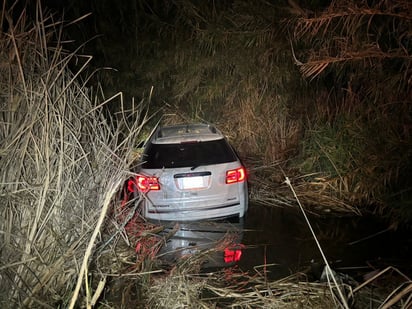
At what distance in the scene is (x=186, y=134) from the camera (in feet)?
20.4

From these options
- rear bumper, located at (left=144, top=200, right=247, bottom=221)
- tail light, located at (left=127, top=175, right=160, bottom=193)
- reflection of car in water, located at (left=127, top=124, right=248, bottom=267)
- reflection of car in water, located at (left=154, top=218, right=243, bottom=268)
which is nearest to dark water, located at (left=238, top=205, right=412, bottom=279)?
reflection of car in water, located at (left=154, top=218, right=243, bottom=268)

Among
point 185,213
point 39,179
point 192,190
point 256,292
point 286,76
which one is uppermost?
point 39,179

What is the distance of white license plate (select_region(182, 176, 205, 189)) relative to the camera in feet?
18.4

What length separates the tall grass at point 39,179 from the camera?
338 centimetres

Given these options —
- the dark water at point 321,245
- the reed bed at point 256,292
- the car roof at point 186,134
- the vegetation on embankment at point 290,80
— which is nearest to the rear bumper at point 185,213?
the dark water at point 321,245

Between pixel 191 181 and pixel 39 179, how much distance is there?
2.37 m

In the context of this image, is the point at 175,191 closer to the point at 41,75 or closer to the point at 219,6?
the point at 41,75

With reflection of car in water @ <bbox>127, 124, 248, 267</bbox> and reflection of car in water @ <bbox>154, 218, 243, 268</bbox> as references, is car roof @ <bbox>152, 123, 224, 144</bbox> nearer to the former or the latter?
reflection of car in water @ <bbox>127, 124, 248, 267</bbox>

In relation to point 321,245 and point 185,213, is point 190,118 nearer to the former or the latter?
point 185,213

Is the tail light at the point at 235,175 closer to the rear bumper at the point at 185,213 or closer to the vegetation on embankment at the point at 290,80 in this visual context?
the rear bumper at the point at 185,213

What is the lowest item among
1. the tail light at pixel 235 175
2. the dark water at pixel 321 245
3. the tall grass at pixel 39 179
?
the dark water at pixel 321 245

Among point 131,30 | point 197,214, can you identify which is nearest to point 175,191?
point 197,214

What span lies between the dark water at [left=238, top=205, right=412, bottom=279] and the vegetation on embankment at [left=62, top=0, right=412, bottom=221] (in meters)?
0.59

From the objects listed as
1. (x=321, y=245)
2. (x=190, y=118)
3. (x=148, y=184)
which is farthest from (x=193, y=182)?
(x=190, y=118)
